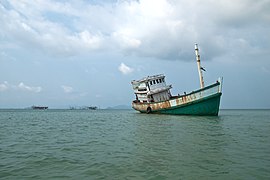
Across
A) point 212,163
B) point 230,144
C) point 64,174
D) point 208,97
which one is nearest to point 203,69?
point 208,97

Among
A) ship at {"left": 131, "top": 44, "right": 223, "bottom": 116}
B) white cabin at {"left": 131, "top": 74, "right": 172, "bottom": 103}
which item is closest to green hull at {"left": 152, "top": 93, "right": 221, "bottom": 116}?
ship at {"left": 131, "top": 44, "right": 223, "bottom": 116}

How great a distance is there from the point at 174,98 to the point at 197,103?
13.1 feet

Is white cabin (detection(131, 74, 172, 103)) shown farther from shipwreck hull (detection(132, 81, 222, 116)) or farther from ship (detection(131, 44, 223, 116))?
shipwreck hull (detection(132, 81, 222, 116))

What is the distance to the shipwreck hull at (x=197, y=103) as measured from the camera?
31064mm

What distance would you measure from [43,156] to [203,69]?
27.6 metres

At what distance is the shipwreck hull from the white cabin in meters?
2.70

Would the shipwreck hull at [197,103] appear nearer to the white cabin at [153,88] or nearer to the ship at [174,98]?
the ship at [174,98]

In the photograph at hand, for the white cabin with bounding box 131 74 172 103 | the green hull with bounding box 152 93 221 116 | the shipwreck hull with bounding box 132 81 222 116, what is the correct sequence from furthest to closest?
1. the white cabin with bounding box 131 74 172 103
2. the green hull with bounding box 152 93 221 116
3. the shipwreck hull with bounding box 132 81 222 116

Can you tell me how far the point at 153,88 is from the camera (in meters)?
38.5

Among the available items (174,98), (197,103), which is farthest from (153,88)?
(197,103)

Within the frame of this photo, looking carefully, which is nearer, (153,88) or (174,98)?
(174,98)

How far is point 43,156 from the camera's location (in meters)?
10.4

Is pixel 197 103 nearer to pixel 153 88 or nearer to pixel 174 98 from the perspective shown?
pixel 174 98

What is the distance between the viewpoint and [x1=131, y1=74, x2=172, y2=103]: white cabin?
3834cm
